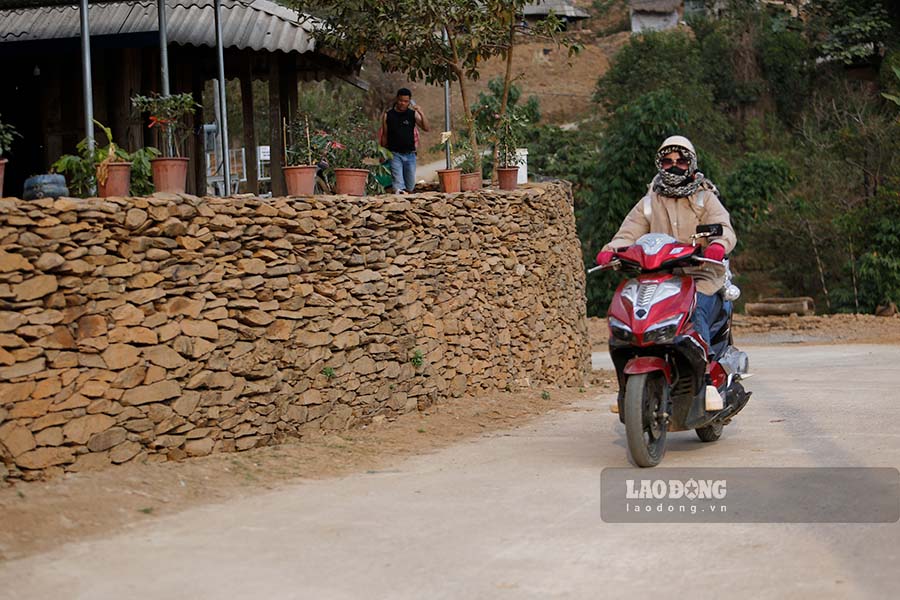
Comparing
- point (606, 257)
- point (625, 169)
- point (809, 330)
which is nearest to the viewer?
point (606, 257)

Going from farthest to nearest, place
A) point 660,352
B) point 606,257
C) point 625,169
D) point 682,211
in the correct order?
point 625,169, point 682,211, point 606,257, point 660,352

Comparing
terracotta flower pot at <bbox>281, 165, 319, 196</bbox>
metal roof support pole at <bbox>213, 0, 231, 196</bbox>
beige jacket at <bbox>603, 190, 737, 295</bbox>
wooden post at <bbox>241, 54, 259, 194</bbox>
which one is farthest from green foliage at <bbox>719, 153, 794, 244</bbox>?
beige jacket at <bbox>603, 190, 737, 295</bbox>

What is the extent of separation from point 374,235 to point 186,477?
2.93 m

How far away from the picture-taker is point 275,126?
14891 millimetres

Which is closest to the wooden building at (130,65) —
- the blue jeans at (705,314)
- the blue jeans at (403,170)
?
the blue jeans at (403,170)

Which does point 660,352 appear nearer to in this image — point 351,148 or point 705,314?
point 705,314

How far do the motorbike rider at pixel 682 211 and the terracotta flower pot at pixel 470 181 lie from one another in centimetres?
371

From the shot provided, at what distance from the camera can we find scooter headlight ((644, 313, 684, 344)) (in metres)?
7.05

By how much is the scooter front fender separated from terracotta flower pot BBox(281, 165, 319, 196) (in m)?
3.46

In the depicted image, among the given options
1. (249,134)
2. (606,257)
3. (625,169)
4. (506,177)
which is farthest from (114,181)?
(625,169)

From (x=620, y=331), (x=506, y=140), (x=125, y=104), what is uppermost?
(x=125, y=104)

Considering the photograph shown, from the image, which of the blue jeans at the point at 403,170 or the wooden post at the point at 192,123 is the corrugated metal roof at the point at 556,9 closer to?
the wooden post at the point at 192,123

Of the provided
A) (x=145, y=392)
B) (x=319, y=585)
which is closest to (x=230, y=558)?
(x=319, y=585)

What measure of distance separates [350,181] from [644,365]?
3.80m
